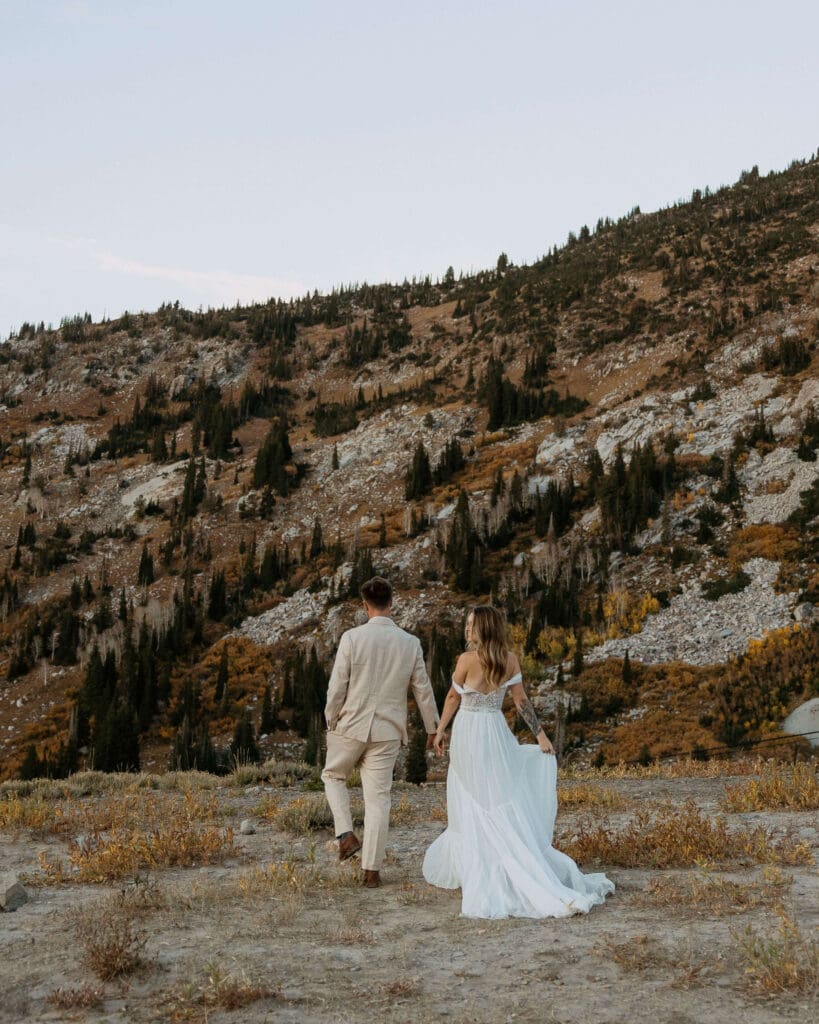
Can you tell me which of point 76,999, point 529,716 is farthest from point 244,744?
point 76,999

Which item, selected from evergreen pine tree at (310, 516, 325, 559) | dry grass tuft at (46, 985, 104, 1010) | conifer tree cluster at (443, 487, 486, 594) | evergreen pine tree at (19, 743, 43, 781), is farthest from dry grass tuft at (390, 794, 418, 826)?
evergreen pine tree at (310, 516, 325, 559)

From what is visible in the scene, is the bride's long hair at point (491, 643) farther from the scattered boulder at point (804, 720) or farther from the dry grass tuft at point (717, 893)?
the scattered boulder at point (804, 720)

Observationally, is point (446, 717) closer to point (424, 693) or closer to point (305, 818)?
point (424, 693)

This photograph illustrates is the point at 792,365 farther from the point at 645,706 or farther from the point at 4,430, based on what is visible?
the point at 4,430

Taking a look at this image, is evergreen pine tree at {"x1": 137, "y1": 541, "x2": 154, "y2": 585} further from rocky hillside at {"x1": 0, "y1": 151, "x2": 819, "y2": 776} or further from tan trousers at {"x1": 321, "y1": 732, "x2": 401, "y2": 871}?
tan trousers at {"x1": 321, "y1": 732, "x2": 401, "y2": 871}

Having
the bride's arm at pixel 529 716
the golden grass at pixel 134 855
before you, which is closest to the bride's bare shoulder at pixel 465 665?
the bride's arm at pixel 529 716

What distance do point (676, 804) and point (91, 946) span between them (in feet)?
29.0

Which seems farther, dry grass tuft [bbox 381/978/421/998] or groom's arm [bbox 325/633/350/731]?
groom's arm [bbox 325/633/350/731]

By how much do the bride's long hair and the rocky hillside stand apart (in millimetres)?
22693

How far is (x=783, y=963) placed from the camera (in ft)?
13.0

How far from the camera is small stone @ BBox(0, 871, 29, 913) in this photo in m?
6.38

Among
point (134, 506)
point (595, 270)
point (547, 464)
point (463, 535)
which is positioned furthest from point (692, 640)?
point (595, 270)

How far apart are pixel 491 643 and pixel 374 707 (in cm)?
116

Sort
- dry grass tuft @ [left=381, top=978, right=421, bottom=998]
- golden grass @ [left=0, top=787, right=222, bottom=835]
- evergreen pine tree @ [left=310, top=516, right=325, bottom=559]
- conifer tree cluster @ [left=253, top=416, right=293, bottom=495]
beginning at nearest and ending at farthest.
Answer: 1. dry grass tuft @ [left=381, top=978, right=421, bottom=998]
2. golden grass @ [left=0, top=787, right=222, bottom=835]
3. evergreen pine tree @ [left=310, top=516, right=325, bottom=559]
4. conifer tree cluster @ [left=253, top=416, right=293, bottom=495]
